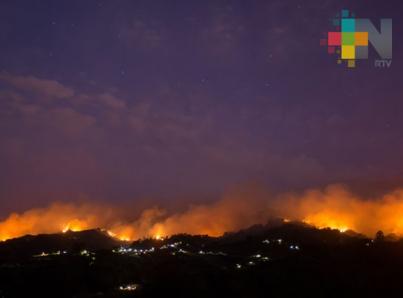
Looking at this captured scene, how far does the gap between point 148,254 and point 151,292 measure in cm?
2652

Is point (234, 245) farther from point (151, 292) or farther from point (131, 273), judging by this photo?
point (151, 292)

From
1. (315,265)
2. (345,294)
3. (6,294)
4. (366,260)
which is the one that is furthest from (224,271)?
(6,294)

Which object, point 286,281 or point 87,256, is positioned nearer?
point 286,281

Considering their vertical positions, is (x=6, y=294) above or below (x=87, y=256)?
below

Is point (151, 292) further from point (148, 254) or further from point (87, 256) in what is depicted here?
point (148, 254)

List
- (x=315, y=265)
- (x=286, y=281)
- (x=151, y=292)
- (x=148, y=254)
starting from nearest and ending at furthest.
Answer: (x=151, y=292)
(x=286, y=281)
(x=315, y=265)
(x=148, y=254)

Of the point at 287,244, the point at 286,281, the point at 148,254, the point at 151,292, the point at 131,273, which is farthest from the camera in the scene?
the point at 287,244

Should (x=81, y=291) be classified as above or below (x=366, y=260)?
below

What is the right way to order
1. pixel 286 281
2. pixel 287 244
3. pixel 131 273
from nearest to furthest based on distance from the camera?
pixel 286 281 < pixel 131 273 < pixel 287 244

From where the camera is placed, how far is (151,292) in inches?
1893

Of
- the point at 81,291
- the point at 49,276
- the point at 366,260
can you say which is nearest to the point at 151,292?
the point at 81,291

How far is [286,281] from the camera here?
53188 millimetres

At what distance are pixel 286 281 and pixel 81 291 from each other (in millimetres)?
27098

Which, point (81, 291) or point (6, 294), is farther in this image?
point (81, 291)
